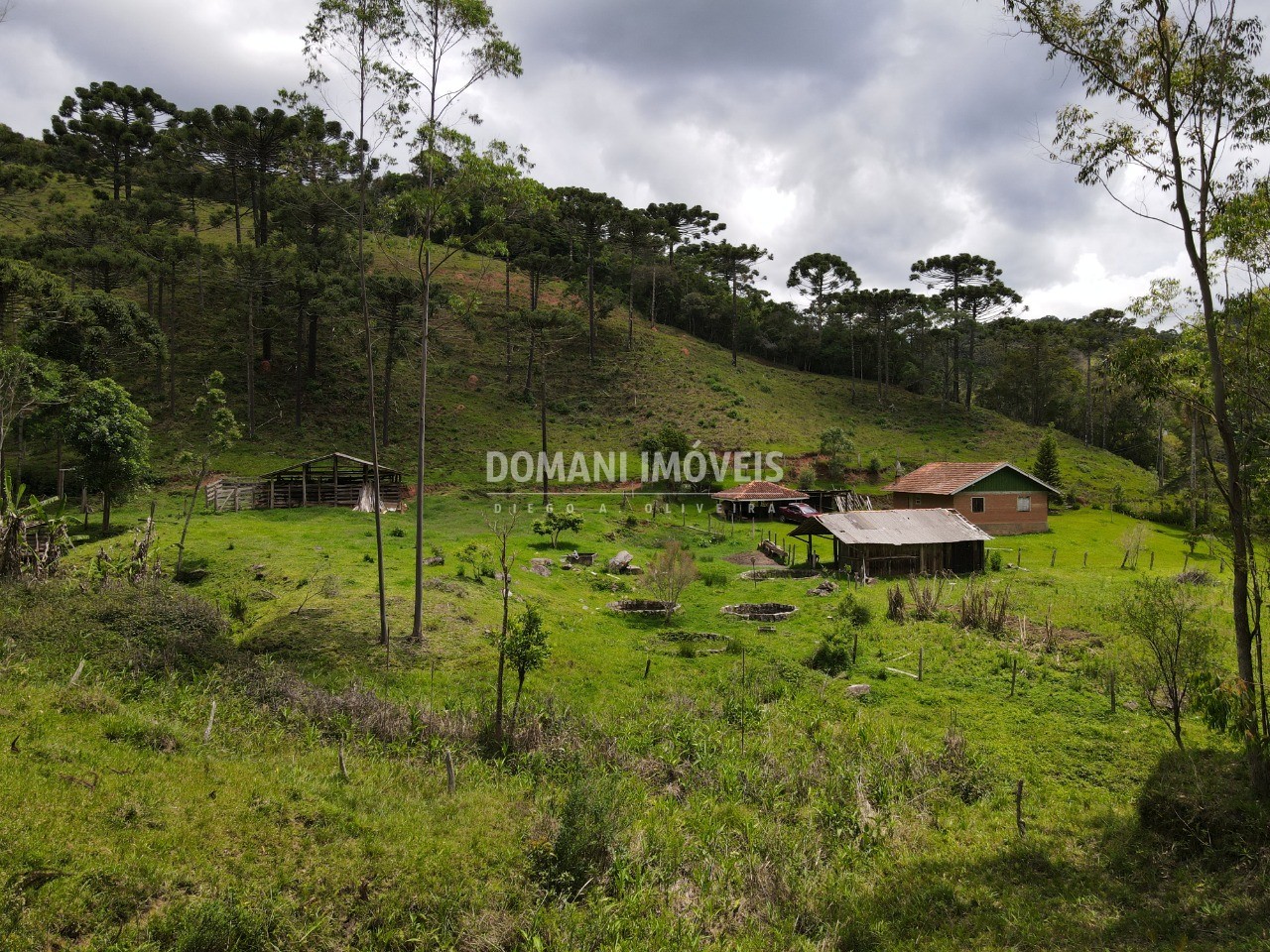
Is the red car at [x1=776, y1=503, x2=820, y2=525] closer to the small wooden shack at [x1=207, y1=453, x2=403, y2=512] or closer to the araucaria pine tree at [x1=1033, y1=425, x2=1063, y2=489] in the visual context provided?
the araucaria pine tree at [x1=1033, y1=425, x2=1063, y2=489]

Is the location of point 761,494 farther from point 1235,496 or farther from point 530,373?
point 1235,496

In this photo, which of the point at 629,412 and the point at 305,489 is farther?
the point at 629,412

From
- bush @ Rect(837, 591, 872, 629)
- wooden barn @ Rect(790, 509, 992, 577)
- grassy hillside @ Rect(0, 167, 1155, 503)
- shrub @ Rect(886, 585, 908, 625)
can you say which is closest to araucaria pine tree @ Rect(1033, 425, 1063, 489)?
grassy hillside @ Rect(0, 167, 1155, 503)

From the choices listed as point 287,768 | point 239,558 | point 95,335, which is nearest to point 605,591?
point 239,558

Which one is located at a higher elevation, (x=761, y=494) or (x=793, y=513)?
(x=761, y=494)

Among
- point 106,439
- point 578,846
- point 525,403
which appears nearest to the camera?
point 578,846

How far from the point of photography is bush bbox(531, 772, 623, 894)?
320 inches

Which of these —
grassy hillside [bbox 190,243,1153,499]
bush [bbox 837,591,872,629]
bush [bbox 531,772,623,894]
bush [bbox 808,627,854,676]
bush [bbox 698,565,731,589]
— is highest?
grassy hillside [bbox 190,243,1153,499]

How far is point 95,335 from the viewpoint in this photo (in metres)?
33.7

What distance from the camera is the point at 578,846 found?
834 centimetres

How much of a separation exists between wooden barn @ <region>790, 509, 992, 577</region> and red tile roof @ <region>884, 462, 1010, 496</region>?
11.2m

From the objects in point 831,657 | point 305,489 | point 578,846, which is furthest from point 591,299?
point 578,846

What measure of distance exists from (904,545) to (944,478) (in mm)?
15775

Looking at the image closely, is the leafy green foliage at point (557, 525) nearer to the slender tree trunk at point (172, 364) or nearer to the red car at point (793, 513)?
the red car at point (793, 513)
